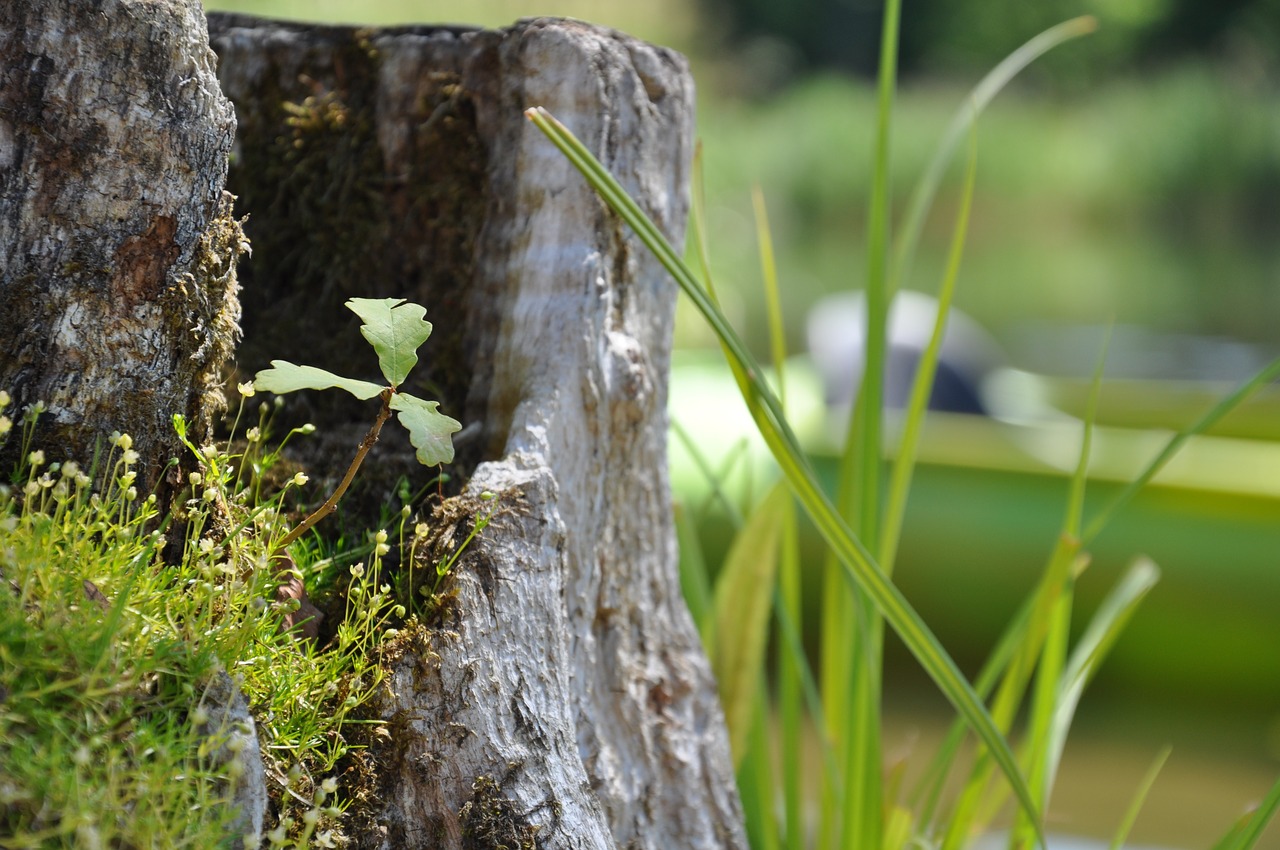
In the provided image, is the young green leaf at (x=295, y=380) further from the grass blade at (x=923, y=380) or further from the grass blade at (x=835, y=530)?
the grass blade at (x=923, y=380)

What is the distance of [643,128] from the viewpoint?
979 millimetres

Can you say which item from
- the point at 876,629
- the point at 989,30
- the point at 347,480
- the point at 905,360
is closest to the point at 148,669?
the point at 347,480

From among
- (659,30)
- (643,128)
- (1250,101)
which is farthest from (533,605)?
(1250,101)

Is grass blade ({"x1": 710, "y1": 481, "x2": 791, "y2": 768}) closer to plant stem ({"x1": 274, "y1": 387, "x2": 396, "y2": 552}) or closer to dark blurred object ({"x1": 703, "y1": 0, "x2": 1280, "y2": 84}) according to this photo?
plant stem ({"x1": 274, "y1": 387, "x2": 396, "y2": 552})

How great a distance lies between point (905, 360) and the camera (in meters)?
4.61

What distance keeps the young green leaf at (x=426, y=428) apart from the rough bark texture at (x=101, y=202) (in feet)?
0.55

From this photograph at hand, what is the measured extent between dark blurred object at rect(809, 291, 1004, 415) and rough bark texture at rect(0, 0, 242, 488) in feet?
12.2

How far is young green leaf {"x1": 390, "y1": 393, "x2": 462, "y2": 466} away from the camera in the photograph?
1.93 ft

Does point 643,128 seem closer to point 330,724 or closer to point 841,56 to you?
point 330,724

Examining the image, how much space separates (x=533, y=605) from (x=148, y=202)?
1.17 ft

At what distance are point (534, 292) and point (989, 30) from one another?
85.9 ft

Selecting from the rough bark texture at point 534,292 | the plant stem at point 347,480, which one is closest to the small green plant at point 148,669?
the plant stem at point 347,480

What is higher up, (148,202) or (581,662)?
(148,202)

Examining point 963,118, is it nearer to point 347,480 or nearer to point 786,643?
point 786,643
